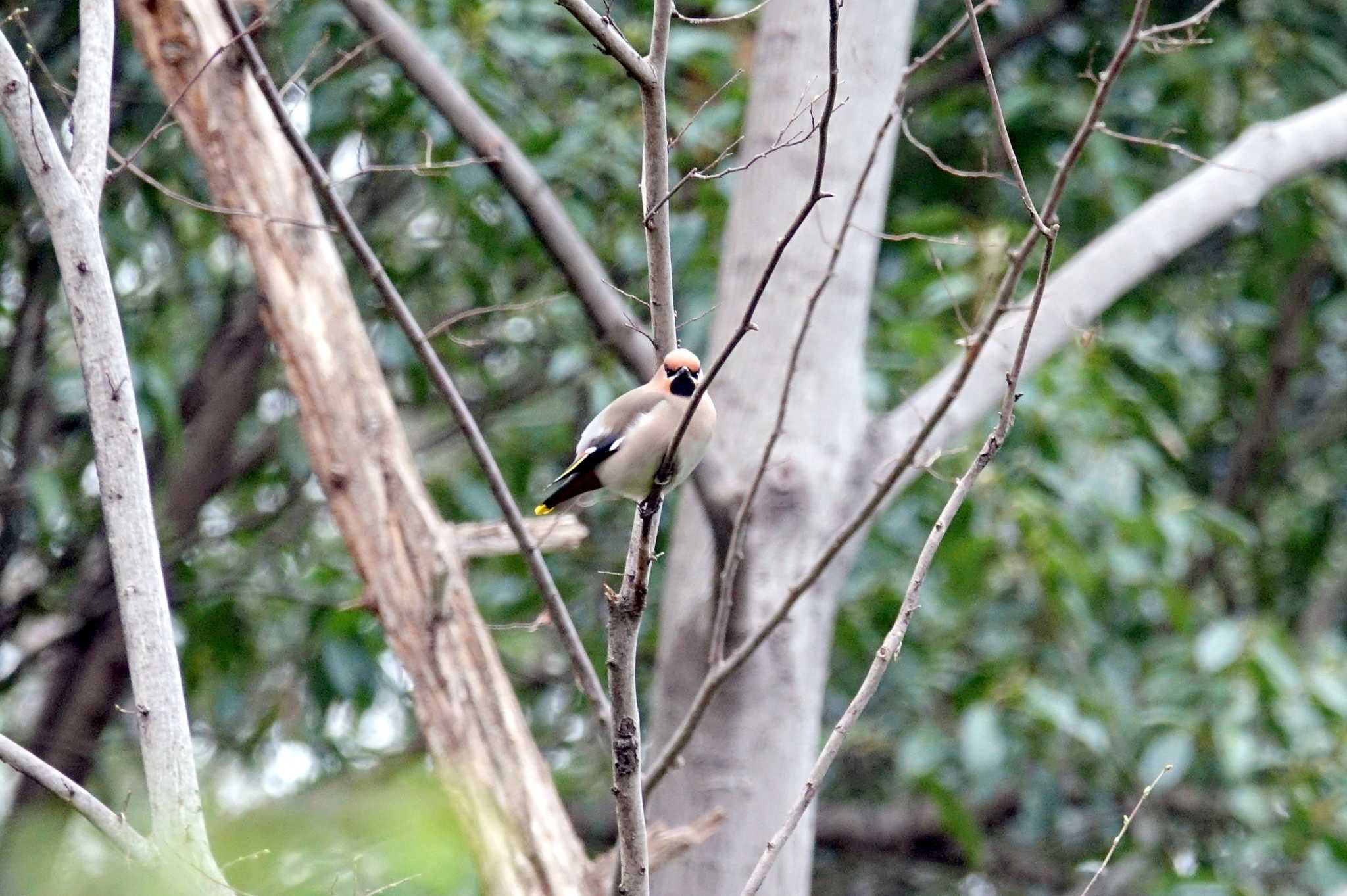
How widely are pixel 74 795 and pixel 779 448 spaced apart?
2469mm

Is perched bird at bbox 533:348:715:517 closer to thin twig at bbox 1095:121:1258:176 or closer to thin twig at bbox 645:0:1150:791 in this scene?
thin twig at bbox 645:0:1150:791

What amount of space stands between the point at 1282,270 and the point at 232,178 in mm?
4484

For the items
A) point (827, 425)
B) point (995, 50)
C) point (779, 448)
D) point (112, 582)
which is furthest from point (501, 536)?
point (995, 50)

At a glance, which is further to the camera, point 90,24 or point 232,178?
point 232,178

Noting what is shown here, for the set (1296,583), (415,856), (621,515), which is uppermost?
Answer: (415,856)

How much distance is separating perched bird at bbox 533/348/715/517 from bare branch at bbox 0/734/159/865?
3.59 feet

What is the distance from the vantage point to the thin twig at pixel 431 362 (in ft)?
10.1

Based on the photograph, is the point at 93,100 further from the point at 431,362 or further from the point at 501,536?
the point at 501,536

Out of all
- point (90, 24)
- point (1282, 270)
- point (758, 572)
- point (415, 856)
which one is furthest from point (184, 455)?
point (415, 856)

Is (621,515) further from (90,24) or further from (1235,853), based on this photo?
(90,24)

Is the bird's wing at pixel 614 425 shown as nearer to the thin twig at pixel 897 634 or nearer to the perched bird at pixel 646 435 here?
the perched bird at pixel 646 435

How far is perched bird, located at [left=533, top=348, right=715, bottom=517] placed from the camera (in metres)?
2.76

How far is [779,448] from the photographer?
4176mm

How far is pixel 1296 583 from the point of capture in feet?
23.3
